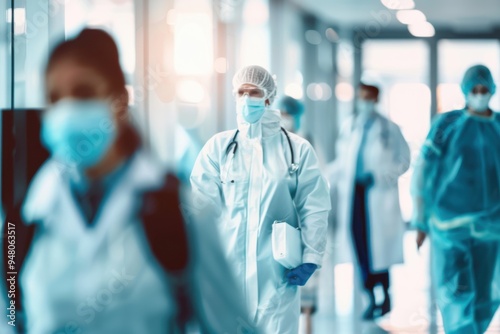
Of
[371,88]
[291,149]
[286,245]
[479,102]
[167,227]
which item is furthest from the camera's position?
[371,88]

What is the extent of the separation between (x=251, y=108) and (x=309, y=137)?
518 millimetres

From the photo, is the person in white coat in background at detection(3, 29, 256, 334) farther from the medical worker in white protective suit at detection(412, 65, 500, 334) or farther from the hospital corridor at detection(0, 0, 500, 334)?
the medical worker in white protective suit at detection(412, 65, 500, 334)

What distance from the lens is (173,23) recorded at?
2.88 meters

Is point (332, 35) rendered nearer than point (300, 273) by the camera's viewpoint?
No

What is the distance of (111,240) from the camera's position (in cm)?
154

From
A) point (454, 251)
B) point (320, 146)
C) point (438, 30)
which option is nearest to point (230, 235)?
point (320, 146)

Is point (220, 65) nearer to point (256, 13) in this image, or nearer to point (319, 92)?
point (256, 13)

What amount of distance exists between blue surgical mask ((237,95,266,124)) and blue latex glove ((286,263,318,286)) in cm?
47

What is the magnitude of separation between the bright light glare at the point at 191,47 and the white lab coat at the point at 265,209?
0.36m

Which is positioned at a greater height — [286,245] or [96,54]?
[96,54]

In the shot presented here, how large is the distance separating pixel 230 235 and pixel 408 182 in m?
0.83

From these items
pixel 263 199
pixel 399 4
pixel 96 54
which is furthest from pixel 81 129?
pixel 399 4

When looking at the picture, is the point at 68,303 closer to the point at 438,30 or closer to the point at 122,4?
the point at 122,4

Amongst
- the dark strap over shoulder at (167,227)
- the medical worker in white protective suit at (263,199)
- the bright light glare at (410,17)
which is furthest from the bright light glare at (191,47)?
the dark strap over shoulder at (167,227)
